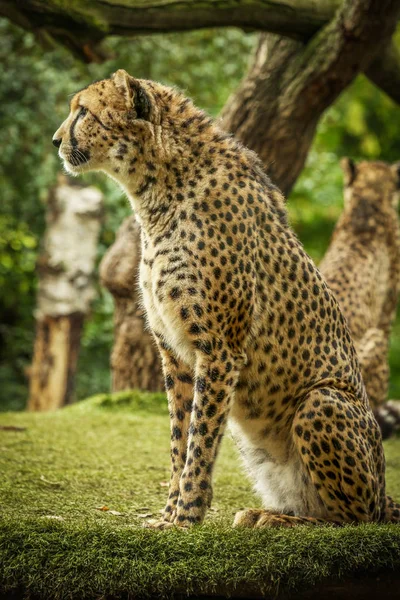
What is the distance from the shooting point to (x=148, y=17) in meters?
6.13

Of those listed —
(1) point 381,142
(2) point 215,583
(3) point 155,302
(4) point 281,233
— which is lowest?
(2) point 215,583

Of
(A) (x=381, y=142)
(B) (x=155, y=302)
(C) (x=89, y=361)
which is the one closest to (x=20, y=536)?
(B) (x=155, y=302)

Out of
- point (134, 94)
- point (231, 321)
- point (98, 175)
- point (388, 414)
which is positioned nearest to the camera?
point (231, 321)

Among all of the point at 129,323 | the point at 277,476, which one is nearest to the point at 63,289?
the point at 129,323

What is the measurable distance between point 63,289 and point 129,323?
523 centimetres

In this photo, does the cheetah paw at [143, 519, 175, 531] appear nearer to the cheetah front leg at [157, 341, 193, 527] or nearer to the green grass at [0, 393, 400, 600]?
the green grass at [0, 393, 400, 600]

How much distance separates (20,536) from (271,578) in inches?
41.0

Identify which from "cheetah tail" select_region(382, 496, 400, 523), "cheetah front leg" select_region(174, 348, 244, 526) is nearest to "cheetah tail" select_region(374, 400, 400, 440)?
"cheetah tail" select_region(382, 496, 400, 523)

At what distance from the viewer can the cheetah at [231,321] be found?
4027 mm

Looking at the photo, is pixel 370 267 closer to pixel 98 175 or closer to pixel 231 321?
pixel 231 321

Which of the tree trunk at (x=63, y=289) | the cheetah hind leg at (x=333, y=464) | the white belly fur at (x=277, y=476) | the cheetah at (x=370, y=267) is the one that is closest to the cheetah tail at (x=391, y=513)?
the cheetah hind leg at (x=333, y=464)

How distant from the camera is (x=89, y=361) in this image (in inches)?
695

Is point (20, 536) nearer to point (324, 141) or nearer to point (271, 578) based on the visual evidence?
point (271, 578)

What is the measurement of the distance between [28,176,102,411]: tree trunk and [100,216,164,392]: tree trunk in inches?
184
